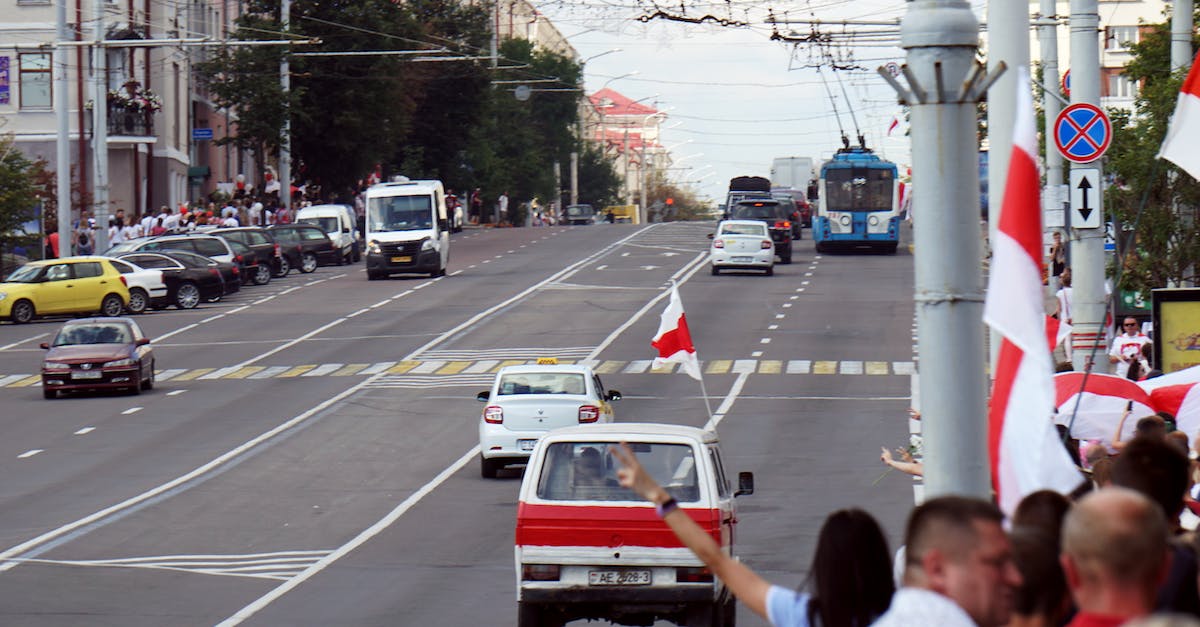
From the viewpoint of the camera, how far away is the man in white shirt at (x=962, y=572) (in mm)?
4945

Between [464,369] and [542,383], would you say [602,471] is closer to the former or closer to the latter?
[542,383]

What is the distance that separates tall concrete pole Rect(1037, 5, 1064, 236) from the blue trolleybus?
112 ft

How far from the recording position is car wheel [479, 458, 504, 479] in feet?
82.7

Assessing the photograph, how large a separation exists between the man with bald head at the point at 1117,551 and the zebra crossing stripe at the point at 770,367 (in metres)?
31.7

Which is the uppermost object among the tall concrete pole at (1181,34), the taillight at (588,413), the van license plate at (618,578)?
the tall concrete pole at (1181,34)

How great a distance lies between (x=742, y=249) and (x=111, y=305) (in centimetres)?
1939

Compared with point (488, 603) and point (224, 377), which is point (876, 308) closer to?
point (224, 377)

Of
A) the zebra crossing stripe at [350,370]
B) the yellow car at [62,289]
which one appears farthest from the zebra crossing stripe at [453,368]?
the yellow car at [62,289]

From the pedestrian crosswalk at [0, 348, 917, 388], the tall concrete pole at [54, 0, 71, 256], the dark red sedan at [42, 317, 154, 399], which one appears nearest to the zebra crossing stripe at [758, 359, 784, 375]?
the pedestrian crosswalk at [0, 348, 917, 388]

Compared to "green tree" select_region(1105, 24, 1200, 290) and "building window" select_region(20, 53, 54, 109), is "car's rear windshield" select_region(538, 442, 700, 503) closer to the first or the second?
"green tree" select_region(1105, 24, 1200, 290)

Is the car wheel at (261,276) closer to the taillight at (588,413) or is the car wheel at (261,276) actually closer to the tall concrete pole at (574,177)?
the taillight at (588,413)

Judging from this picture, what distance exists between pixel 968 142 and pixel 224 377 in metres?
31.7

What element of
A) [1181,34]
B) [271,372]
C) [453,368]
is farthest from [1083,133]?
[271,372]

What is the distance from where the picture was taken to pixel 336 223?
66.8 meters
